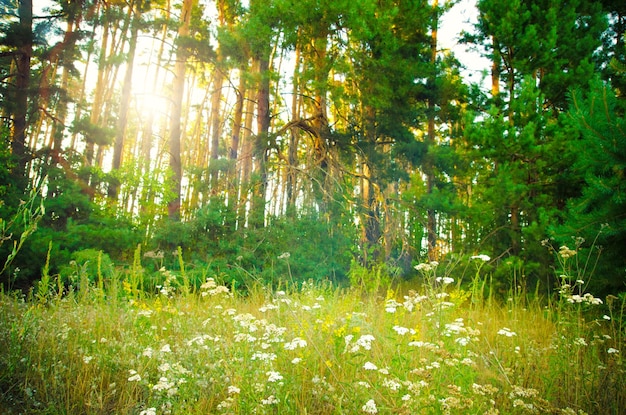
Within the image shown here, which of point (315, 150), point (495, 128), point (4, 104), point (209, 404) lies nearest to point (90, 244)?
point (4, 104)

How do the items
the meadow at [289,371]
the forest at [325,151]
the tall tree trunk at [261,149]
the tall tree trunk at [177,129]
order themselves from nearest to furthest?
1. the meadow at [289,371]
2. the forest at [325,151]
3. the tall tree trunk at [261,149]
4. the tall tree trunk at [177,129]

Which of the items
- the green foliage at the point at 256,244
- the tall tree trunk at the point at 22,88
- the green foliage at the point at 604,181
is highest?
the tall tree trunk at the point at 22,88

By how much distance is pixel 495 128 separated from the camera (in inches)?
225

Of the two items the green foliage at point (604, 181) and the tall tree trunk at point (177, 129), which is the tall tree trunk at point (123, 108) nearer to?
the tall tree trunk at point (177, 129)

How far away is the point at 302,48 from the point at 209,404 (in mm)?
7908

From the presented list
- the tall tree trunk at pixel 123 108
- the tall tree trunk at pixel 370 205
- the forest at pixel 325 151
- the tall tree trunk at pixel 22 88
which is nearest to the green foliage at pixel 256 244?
the forest at pixel 325 151

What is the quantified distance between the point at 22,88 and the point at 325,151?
612 cm

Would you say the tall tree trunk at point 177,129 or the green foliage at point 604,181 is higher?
the tall tree trunk at point 177,129

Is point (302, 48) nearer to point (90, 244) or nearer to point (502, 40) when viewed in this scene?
point (502, 40)

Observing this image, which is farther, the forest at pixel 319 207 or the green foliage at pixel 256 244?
the green foliage at pixel 256 244

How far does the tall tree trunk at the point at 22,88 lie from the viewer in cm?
739

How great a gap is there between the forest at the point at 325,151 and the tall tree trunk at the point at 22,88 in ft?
0.11

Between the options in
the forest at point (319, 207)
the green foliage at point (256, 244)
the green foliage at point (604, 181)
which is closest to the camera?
the forest at point (319, 207)

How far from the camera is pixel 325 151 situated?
870cm
